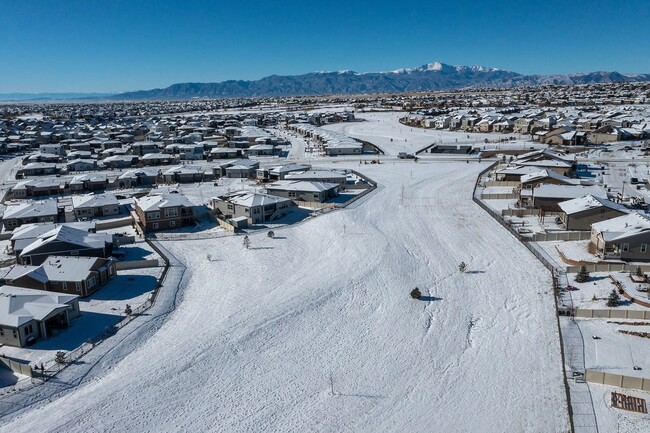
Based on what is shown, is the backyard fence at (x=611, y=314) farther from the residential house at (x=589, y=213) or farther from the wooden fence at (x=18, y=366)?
the wooden fence at (x=18, y=366)

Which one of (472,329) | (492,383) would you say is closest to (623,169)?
(472,329)

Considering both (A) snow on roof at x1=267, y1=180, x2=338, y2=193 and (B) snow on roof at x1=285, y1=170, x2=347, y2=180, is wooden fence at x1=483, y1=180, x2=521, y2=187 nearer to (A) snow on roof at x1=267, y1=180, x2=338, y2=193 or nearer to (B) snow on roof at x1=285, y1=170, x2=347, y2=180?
(B) snow on roof at x1=285, y1=170, x2=347, y2=180

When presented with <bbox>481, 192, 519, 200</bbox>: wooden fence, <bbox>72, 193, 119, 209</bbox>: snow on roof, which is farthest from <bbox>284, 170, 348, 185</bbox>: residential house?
<bbox>72, 193, 119, 209</bbox>: snow on roof

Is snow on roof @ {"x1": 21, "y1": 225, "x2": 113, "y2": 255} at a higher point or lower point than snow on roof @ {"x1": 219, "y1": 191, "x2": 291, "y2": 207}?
lower

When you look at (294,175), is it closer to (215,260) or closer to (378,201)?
(378,201)

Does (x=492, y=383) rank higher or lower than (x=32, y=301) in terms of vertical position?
lower

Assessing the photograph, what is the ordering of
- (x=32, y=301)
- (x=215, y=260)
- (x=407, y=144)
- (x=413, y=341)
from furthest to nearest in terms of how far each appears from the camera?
(x=407, y=144), (x=215, y=260), (x=32, y=301), (x=413, y=341)

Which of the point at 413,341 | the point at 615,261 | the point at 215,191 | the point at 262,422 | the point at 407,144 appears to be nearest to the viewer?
the point at 262,422
